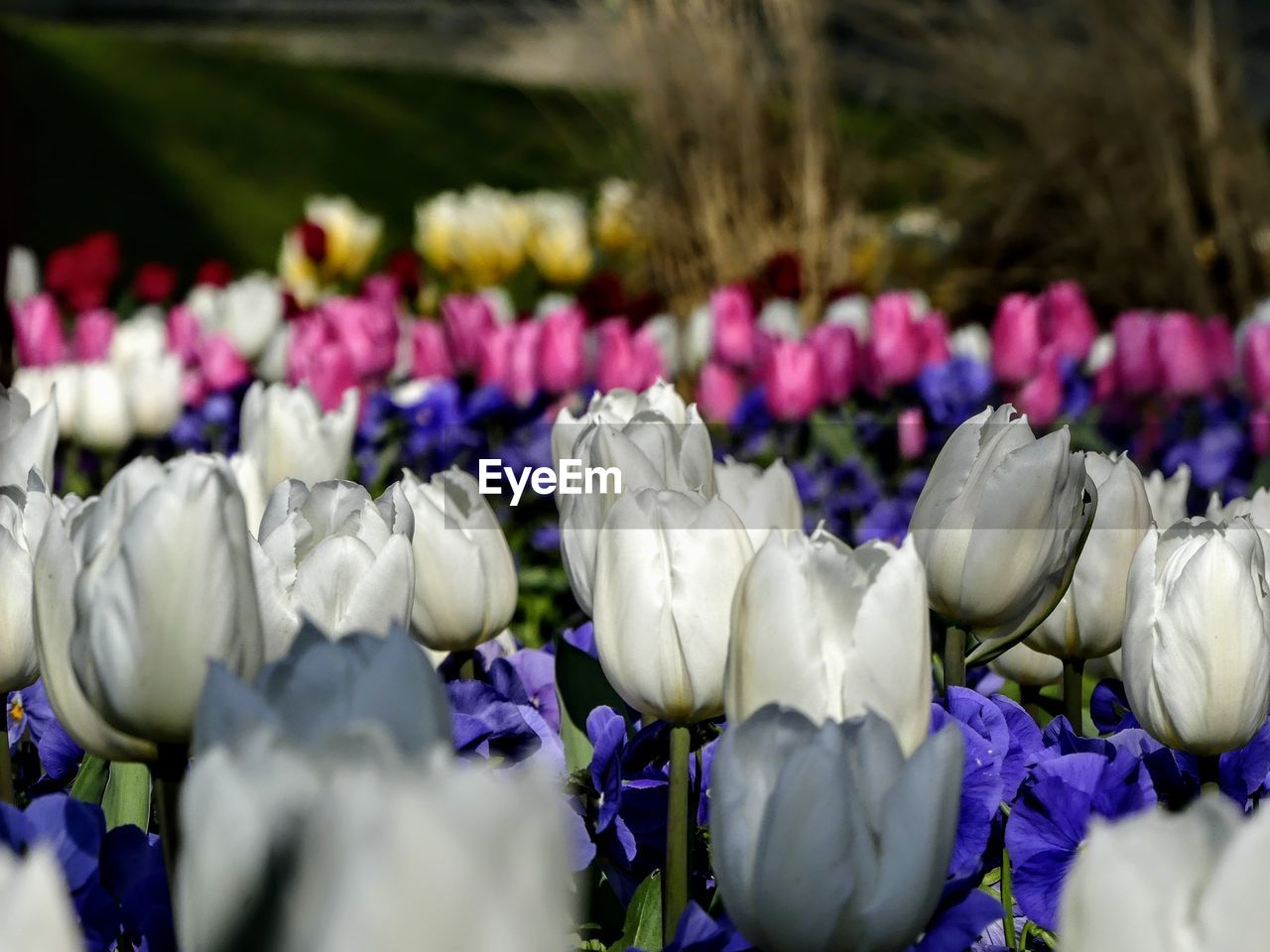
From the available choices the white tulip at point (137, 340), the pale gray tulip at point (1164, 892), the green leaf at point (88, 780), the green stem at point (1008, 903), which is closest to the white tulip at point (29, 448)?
the green leaf at point (88, 780)

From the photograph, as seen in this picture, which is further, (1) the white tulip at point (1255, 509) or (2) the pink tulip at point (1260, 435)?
(2) the pink tulip at point (1260, 435)

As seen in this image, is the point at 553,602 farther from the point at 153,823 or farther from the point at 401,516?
the point at 401,516

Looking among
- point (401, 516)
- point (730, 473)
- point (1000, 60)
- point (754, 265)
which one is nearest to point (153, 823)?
point (401, 516)

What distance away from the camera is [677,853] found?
2.67 ft

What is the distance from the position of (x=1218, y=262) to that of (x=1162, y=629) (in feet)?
12.7

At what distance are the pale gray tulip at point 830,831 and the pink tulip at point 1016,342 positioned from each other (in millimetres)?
2268

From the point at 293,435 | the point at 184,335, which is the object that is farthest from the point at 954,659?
the point at 184,335

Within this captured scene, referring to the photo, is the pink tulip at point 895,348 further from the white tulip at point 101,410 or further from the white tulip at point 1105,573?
the white tulip at point 1105,573

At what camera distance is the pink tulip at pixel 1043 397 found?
2.71 metres

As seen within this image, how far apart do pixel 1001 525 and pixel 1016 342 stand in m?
2.00

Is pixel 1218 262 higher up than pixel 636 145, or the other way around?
pixel 636 145

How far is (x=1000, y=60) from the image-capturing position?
15.6 ft

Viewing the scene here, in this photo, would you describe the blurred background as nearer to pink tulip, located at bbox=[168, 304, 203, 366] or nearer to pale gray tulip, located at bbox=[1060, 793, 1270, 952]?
pink tulip, located at bbox=[168, 304, 203, 366]

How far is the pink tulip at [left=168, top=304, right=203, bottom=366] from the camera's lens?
322 centimetres
